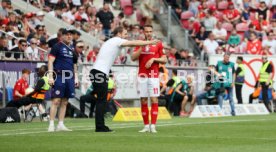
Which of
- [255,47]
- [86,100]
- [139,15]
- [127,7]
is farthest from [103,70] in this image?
[255,47]

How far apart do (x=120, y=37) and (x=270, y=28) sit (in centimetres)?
2221

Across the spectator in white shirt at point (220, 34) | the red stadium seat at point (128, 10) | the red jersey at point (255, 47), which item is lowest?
the red jersey at point (255, 47)

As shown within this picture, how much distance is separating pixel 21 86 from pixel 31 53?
181cm

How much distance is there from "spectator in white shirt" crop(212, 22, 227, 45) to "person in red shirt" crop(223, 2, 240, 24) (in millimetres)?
1257

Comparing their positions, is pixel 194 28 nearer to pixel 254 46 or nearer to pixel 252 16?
pixel 254 46

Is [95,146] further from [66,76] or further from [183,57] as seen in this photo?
[183,57]

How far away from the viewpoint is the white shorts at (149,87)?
19.0 m

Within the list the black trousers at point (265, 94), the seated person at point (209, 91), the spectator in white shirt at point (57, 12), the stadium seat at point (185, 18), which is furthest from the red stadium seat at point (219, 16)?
the spectator in white shirt at point (57, 12)

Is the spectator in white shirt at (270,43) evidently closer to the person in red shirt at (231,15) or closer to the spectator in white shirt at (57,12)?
the person in red shirt at (231,15)

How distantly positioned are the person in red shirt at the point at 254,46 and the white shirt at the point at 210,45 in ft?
4.94

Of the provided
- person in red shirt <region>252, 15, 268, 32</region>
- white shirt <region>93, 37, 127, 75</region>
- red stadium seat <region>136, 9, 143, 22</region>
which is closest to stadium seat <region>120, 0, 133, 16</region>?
red stadium seat <region>136, 9, 143, 22</region>

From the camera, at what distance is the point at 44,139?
16234mm

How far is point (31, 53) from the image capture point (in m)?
28.1

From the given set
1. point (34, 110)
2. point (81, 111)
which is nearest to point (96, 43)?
point (81, 111)
